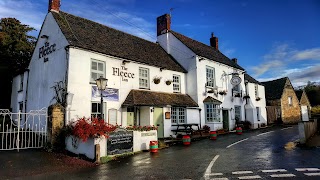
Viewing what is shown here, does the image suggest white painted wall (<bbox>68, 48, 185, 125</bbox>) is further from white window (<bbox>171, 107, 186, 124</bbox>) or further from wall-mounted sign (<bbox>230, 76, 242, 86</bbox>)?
wall-mounted sign (<bbox>230, 76, 242, 86</bbox>)

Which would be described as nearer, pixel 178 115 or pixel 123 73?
pixel 123 73

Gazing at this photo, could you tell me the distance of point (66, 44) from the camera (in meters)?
16.2

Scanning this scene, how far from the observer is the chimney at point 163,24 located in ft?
88.8

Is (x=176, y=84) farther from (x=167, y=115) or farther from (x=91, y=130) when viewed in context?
(x=91, y=130)

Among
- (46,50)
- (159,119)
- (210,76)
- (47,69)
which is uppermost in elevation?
(46,50)

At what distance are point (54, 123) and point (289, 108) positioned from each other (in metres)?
35.4

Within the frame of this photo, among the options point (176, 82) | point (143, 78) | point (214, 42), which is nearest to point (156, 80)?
point (143, 78)

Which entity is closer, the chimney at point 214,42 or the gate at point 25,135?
the gate at point 25,135

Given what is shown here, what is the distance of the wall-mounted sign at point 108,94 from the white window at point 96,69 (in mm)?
741

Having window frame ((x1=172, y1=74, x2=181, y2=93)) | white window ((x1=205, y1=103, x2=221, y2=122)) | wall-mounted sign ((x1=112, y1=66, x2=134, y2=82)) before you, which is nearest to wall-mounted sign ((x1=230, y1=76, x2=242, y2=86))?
white window ((x1=205, y1=103, x2=221, y2=122))

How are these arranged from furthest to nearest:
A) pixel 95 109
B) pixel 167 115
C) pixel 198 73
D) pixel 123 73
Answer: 1. pixel 198 73
2. pixel 167 115
3. pixel 123 73
4. pixel 95 109

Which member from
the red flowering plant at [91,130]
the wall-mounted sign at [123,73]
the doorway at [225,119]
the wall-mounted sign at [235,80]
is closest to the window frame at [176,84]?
the wall-mounted sign at [123,73]

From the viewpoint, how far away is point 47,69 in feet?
58.9

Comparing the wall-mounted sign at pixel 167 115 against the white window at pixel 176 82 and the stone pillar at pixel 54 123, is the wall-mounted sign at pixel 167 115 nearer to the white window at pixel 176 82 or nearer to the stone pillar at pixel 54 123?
the white window at pixel 176 82
